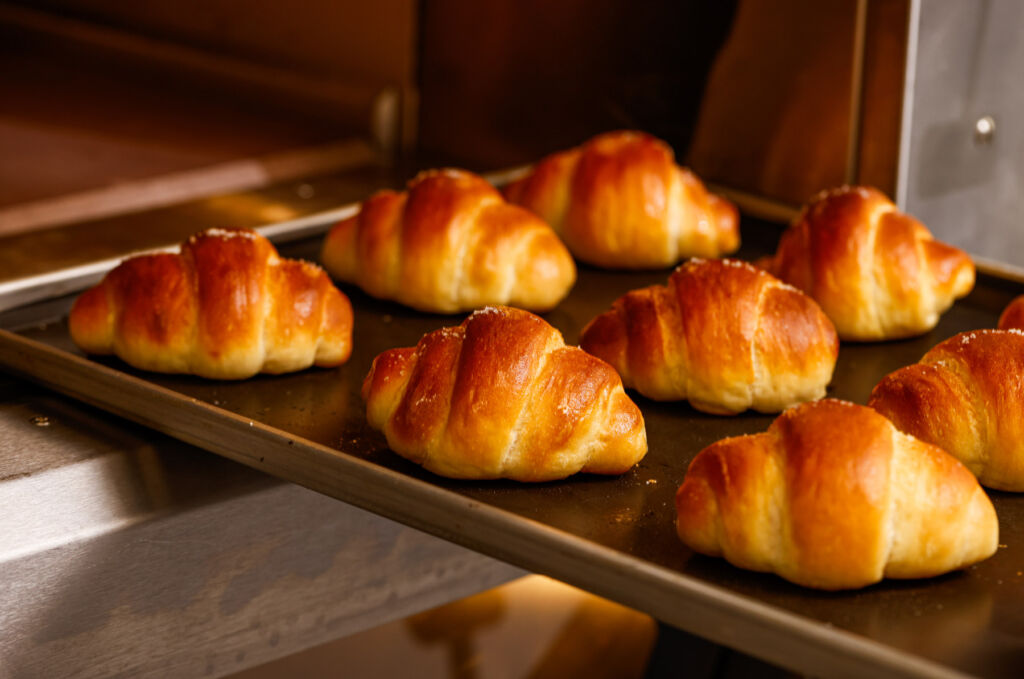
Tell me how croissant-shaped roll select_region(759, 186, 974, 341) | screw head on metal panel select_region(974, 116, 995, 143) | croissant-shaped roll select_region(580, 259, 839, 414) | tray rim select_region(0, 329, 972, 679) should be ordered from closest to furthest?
tray rim select_region(0, 329, 972, 679) → croissant-shaped roll select_region(580, 259, 839, 414) → croissant-shaped roll select_region(759, 186, 974, 341) → screw head on metal panel select_region(974, 116, 995, 143)

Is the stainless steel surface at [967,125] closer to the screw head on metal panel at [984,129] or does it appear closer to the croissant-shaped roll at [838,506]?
the screw head on metal panel at [984,129]

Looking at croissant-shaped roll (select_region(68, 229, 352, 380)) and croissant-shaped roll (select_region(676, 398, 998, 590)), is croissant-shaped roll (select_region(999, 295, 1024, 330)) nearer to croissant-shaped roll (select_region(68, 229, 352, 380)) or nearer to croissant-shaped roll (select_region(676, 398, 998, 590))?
croissant-shaped roll (select_region(676, 398, 998, 590))

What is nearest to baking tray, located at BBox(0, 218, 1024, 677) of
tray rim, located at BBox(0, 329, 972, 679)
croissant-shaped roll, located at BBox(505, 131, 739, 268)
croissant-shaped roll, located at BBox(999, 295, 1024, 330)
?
tray rim, located at BBox(0, 329, 972, 679)

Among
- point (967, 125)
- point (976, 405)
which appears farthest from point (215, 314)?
point (967, 125)

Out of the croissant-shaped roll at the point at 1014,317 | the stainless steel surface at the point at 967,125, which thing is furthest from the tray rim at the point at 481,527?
the stainless steel surface at the point at 967,125

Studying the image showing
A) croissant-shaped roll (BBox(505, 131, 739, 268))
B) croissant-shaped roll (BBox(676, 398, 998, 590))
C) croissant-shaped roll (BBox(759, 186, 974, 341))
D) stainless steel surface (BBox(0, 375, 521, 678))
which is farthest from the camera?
croissant-shaped roll (BBox(505, 131, 739, 268))
